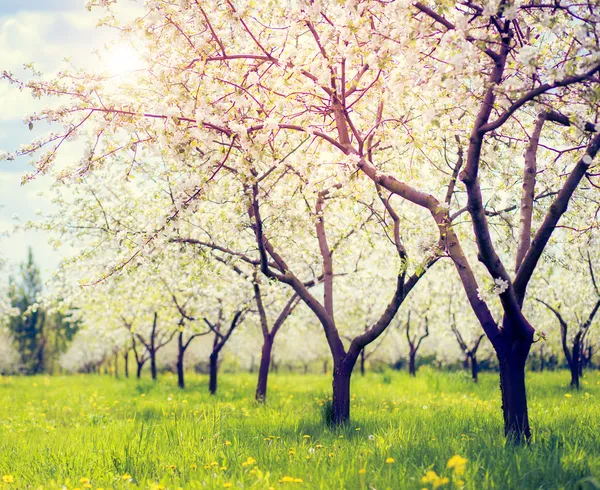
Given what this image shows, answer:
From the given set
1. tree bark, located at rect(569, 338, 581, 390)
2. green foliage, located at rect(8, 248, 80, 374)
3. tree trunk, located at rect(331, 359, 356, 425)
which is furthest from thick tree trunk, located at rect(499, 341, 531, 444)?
green foliage, located at rect(8, 248, 80, 374)

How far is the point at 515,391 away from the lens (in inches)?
237

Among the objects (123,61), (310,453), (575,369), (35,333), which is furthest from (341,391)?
(35,333)

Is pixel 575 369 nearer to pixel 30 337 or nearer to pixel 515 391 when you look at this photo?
pixel 515 391

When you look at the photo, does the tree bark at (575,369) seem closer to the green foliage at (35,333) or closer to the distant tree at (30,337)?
the green foliage at (35,333)

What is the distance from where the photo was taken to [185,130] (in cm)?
586

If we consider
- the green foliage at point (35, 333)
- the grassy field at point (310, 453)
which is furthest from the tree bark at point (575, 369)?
the green foliage at point (35, 333)

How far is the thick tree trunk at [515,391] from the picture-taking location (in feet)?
19.5

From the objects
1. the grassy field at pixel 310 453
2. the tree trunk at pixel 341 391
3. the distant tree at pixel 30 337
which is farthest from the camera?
the distant tree at pixel 30 337

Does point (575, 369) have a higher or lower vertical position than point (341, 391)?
lower

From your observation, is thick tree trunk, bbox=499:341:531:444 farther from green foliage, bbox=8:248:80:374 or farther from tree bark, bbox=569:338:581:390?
green foliage, bbox=8:248:80:374

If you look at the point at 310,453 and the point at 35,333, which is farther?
the point at 35,333

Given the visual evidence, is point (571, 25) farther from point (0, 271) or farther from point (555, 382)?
point (0, 271)

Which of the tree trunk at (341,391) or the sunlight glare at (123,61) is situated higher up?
the sunlight glare at (123,61)

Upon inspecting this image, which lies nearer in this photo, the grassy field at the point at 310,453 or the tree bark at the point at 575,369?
the grassy field at the point at 310,453
